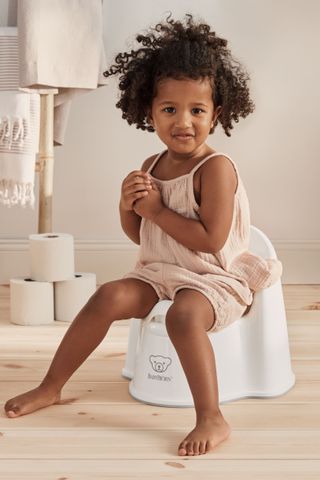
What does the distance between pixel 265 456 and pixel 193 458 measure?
0.11 meters

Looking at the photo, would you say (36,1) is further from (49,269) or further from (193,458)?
(193,458)

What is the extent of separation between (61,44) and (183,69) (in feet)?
2.49

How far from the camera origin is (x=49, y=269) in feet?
7.80

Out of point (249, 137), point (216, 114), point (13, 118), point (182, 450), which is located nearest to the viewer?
point (182, 450)

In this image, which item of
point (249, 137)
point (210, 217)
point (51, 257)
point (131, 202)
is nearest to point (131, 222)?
point (131, 202)

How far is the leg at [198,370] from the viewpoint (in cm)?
145

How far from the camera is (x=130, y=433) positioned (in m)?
1.53

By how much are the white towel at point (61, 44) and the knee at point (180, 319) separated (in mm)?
905

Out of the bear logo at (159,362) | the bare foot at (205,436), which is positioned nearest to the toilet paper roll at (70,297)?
the bear logo at (159,362)

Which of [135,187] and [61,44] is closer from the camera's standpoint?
[135,187]

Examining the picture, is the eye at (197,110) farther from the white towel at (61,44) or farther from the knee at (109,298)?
the white towel at (61,44)

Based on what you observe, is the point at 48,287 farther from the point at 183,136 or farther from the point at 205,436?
the point at 205,436

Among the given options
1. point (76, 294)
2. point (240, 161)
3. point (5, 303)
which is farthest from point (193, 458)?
point (240, 161)

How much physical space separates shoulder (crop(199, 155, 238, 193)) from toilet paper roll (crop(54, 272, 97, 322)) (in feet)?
2.64
